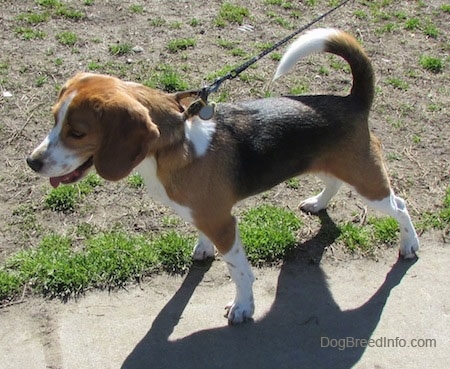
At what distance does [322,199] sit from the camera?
496 centimetres

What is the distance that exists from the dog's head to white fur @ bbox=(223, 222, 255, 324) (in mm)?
1047

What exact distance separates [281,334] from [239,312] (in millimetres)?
320

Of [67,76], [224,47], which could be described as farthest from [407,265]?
[67,76]

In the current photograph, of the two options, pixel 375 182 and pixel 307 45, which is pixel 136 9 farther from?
pixel 375 182

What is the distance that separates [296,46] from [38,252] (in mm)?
2392

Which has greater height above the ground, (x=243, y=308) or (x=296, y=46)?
(x=296, y=46)

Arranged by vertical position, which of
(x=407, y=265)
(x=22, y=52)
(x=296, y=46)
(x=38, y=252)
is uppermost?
(x=296, y=46)

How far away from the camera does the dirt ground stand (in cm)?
488

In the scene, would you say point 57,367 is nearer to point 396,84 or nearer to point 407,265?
point 407,265

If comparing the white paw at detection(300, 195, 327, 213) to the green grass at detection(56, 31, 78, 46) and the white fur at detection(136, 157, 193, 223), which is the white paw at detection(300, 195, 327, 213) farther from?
the green grass at detection(56, 31, 78, 46)

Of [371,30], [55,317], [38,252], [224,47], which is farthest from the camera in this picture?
[371,30]

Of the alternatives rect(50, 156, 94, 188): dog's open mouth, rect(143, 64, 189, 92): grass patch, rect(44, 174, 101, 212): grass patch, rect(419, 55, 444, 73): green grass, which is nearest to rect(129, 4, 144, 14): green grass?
rect(143, 64, 189, 92): grass patch

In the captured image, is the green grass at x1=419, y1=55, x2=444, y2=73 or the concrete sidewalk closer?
the concrete sidewalk

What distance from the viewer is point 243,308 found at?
4.11 m
